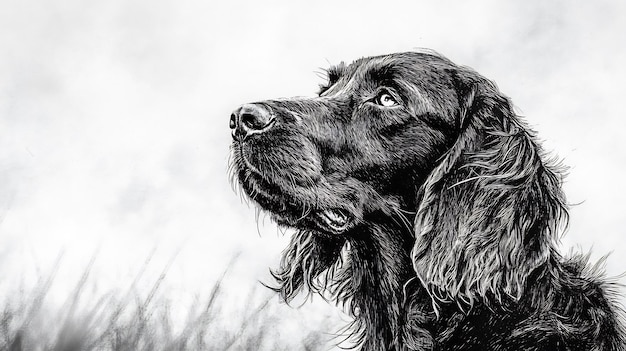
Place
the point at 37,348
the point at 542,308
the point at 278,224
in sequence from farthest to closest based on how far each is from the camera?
the point at 37,348, the point at 278,224, the point at 542,308

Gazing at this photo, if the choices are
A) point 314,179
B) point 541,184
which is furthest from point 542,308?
point 314,179

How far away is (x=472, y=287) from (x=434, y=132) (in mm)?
768

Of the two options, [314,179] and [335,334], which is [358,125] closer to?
[314,179]

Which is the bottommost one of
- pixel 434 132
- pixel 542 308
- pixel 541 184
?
pixel 542 308

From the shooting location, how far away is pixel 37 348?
388cm

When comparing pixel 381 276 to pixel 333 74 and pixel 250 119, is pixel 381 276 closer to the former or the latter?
pixel 250 119

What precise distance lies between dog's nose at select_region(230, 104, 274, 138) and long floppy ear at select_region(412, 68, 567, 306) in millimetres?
800

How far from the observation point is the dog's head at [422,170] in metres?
3.28

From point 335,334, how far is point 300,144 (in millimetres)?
1166

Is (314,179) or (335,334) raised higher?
(314,179)

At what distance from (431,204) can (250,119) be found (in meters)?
0.90

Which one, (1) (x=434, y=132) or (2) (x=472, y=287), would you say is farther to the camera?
(1) (x=434, y=132)

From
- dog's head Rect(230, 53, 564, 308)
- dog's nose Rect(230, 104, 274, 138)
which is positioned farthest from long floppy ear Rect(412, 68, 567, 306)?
dog's nose Rect(230, 104, 274, 138)

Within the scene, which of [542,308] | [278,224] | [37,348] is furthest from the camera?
[37,348]
